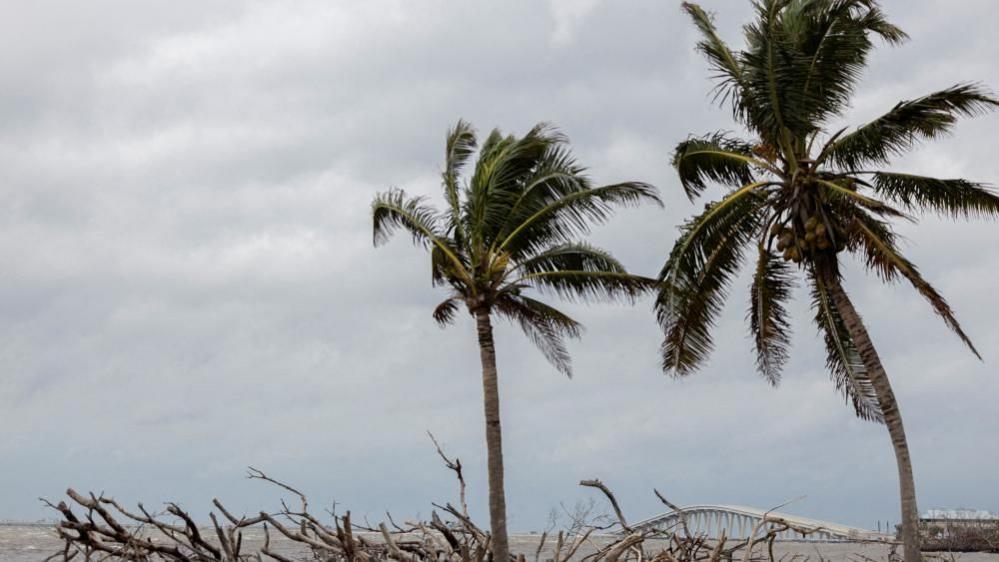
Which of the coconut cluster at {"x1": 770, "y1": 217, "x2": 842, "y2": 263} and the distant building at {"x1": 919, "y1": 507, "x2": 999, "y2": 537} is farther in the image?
the distant building at {"x1": 919, "y1": 507, "x2": 999, "y2": 537}

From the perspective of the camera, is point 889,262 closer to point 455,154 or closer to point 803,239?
point 803,239

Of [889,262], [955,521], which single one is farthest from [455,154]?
[955,521]

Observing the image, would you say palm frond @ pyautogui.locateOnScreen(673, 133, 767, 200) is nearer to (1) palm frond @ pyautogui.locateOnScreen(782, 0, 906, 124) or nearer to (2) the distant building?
(1) palm frond @ pyautogui.locateOnScreen(782, 0, 906, 124)

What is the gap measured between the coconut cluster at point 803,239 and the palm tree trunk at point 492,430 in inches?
234

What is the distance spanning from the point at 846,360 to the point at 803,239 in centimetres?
313

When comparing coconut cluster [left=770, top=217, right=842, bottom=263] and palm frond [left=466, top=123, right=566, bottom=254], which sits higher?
palm frond [left=466, top=123, right=566, bottom=254]

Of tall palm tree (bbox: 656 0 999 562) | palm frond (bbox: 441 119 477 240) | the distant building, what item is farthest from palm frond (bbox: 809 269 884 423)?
the distant building

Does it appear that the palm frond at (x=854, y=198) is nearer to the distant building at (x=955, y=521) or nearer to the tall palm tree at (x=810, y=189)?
the tall palm tree at (x=810, y=189)

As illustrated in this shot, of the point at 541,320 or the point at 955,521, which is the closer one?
the point at 541,320

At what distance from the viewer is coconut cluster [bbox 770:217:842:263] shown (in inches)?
796

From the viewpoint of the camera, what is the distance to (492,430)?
21.4 meters

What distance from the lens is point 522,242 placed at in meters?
22.4

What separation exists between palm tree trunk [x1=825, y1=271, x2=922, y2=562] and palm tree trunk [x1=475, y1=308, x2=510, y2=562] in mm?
6763

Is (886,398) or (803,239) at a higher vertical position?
(803,239)
